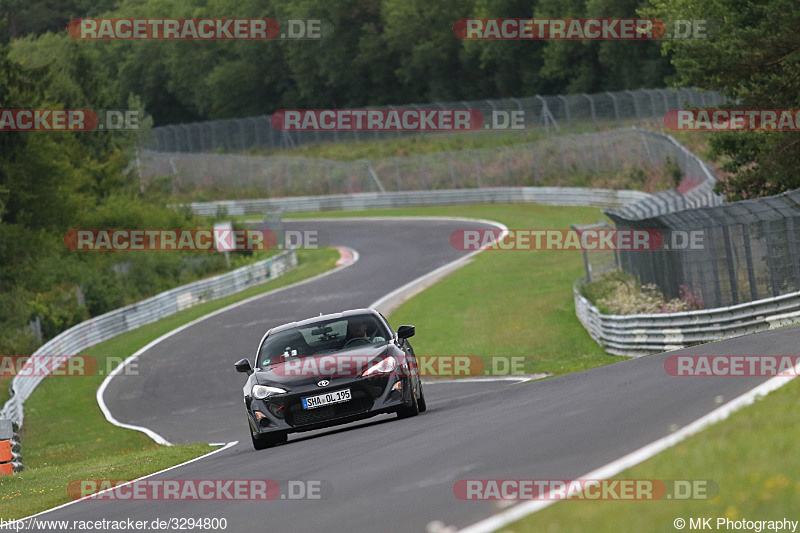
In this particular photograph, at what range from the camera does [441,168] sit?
216ft

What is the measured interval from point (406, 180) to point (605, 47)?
2193cm

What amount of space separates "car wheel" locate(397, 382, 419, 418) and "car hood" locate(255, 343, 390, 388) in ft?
2.18

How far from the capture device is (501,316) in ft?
101

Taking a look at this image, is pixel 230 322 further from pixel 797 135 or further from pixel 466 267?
pixel 797 135

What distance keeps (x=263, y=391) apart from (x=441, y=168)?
53286mm

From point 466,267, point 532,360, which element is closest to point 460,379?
point 532,360

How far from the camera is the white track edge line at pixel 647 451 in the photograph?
6180mm

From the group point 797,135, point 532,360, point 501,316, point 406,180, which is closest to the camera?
point 797,135
